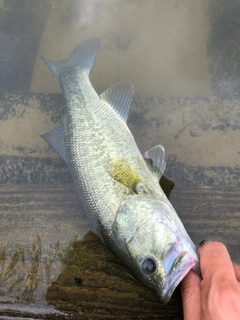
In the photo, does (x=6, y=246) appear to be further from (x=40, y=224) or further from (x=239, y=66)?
(x=239, y=66)

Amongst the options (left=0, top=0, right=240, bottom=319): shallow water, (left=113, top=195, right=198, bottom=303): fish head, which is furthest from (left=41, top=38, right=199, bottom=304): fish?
(left=0, top=0, right=240, bottom=319): shallow water

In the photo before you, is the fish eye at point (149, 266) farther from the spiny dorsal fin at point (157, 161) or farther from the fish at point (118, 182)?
the spiny dorsal fin at point (157, 161)

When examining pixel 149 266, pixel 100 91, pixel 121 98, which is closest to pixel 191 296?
pixel 149 266

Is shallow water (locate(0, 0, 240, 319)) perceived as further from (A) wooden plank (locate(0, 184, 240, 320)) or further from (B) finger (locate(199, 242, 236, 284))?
(B) finger (locate(199, 242, 236, 284))

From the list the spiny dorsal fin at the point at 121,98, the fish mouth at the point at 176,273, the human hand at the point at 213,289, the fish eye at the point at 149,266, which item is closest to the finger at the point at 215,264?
the human hand at the point at 213,289

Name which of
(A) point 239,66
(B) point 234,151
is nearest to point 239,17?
(A) point 239,66
